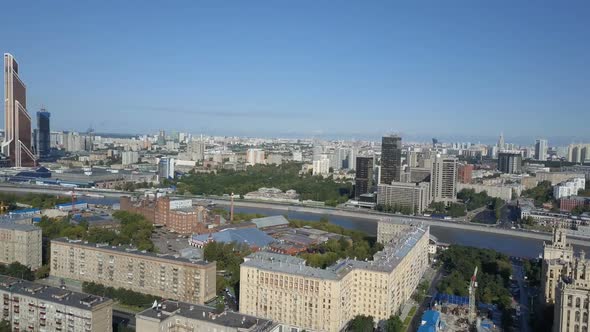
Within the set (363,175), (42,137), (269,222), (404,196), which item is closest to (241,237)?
(269,222)

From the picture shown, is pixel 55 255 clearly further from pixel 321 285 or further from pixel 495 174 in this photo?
pixel 495 174

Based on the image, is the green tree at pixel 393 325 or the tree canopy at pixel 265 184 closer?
the green tree at pixel 393 325

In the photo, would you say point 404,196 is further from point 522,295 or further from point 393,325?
point 393,325

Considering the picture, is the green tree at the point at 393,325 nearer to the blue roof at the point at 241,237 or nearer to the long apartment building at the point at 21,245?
the blue roof at the point at 241,237

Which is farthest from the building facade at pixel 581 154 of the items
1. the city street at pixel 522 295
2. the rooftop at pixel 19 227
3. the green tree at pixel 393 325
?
the rooftop at pixel 19 227

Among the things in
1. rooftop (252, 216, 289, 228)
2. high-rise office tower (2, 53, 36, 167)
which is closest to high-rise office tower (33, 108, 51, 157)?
high-rise office tower (2, 53, 36, 167)
